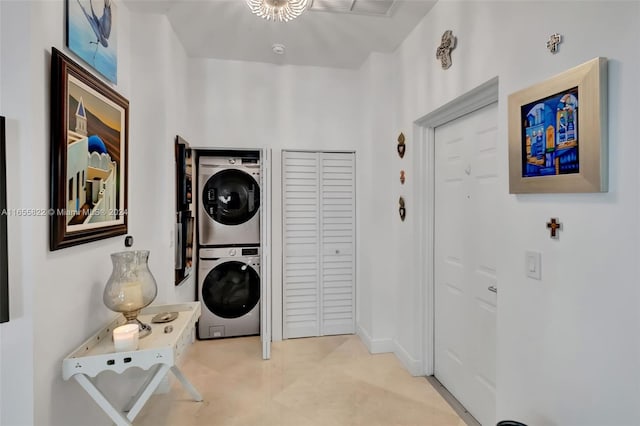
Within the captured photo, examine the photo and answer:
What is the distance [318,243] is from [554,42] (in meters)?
2.45

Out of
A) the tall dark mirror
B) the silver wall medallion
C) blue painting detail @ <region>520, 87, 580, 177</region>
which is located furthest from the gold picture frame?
the tall dark mirror

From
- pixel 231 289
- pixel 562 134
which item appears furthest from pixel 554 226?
pixel 231 289

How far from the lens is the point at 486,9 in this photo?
5.45 ft

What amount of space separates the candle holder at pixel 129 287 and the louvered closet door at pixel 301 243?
5.31 ft

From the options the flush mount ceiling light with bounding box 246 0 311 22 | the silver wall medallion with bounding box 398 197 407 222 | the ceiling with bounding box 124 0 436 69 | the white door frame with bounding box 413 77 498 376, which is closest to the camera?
the flush mount ceiling light with bounding box 246 0 311 22

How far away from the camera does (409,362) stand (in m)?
2.58

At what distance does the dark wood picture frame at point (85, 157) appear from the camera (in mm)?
1337

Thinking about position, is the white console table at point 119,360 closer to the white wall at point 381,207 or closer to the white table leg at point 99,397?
the white table leg at point 99,397

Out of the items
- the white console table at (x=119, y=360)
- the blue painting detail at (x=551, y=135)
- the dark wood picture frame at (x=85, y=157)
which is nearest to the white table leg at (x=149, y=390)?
the white console table at (x=119, y=360)

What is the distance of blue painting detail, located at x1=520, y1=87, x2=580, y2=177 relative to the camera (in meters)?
1.19

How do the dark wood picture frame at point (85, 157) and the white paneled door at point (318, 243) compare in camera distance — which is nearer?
→ the dark wood picture frame at point (85, 157)

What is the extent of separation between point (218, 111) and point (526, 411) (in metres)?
3.12

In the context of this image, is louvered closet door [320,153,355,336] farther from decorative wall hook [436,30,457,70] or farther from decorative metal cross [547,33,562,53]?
decorative metal cross [547,33,562,53]

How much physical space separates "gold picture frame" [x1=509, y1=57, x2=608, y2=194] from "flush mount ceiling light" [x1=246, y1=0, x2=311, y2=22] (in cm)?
126
